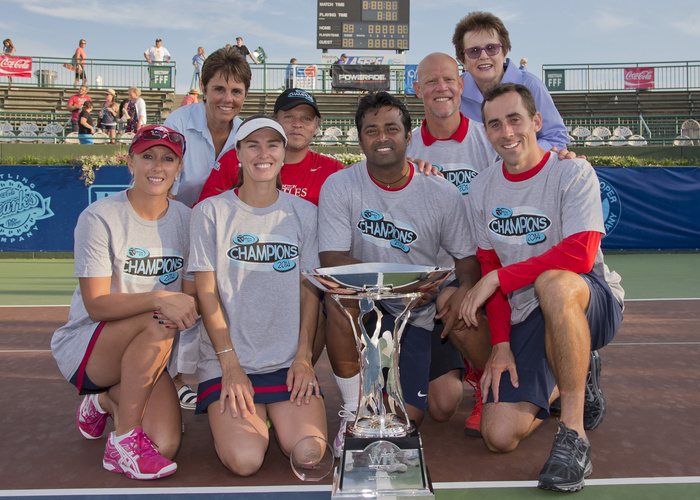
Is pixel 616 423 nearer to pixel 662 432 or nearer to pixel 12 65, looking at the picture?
pixel 662 432

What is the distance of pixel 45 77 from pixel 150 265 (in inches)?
909

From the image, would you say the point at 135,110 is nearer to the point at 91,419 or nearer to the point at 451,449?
the point at 91,419

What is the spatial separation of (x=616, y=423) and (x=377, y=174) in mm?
1946

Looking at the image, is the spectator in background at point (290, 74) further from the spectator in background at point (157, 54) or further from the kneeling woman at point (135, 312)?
the kneeling woman at point (135, 312)

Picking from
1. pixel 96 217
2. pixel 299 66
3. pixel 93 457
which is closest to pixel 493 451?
pixel 93 457

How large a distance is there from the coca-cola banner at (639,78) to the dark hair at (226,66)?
79.7 feet

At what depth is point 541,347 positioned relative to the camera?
3295mm

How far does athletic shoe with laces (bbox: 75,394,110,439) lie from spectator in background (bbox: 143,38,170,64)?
22351 millimetres

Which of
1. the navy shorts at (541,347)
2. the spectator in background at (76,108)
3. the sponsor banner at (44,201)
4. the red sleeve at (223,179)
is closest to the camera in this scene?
the navy shorts at (541,347)

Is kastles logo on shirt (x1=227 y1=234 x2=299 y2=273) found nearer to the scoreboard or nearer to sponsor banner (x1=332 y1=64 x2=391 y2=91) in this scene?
sponsor banner (x1=332 y1=64 x2=391 y2=91)

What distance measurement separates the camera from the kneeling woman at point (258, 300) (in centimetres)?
304

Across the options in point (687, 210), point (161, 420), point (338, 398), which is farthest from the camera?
point (687, 210)

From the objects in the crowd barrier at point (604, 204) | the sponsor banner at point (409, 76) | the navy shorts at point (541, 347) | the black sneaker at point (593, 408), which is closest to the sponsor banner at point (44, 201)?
the crowd barrier at point (604, 204)

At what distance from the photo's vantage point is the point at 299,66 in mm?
24969
